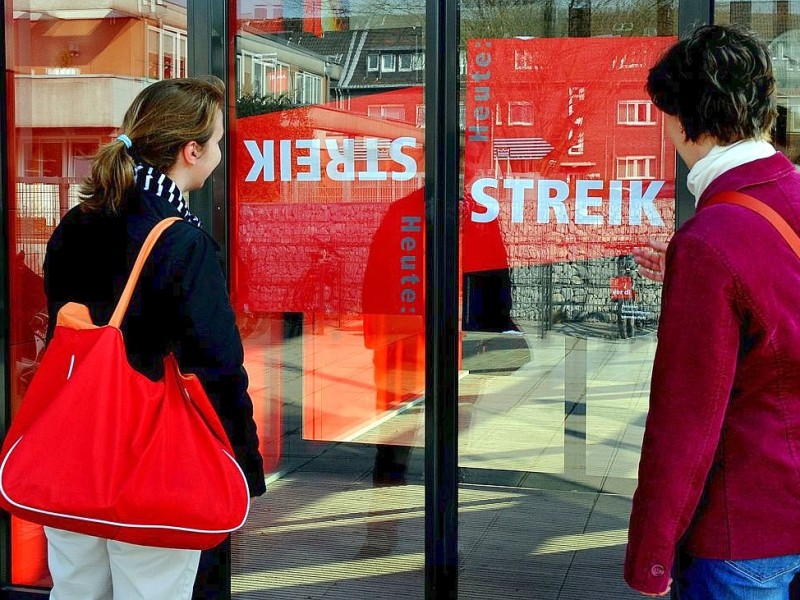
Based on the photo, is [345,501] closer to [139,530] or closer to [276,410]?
[276,410]

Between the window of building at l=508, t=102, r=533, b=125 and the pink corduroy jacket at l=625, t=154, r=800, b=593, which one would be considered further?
the window of building at l=508, t=102, r=533, b=125

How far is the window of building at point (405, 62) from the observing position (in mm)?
3568

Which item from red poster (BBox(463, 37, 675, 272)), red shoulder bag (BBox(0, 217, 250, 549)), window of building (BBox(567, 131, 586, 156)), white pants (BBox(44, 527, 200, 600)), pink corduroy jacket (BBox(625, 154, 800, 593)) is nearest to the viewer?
pink corduroy jacket (BBox(625, 154, 800, 593))

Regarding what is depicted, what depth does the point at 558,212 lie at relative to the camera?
3.62 m

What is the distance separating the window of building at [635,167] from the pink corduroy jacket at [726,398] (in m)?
1.76

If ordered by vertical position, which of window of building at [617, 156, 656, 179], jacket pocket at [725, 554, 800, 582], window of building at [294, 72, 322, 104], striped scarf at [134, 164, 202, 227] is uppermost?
window of building at [294, 72, 322, 104]

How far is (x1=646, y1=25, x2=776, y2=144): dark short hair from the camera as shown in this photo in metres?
1.82

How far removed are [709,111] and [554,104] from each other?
1.79m

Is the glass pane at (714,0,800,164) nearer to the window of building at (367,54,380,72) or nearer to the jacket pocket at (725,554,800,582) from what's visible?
the window of building at (367,54,380,72)

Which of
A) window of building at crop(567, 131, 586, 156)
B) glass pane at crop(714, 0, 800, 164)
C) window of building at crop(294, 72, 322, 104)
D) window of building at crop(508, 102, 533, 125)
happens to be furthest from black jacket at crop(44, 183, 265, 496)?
glass pane at crop(714, 0, 800, 164)

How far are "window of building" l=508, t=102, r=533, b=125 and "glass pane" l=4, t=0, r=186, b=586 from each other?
130cm

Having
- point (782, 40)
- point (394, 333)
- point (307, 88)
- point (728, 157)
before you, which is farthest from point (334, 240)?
point (728, 157)

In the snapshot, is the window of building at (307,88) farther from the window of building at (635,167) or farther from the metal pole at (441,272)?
the window of building at (635,167)

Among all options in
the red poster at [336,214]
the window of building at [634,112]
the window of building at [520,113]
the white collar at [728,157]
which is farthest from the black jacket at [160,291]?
the window of building at [634,112]
